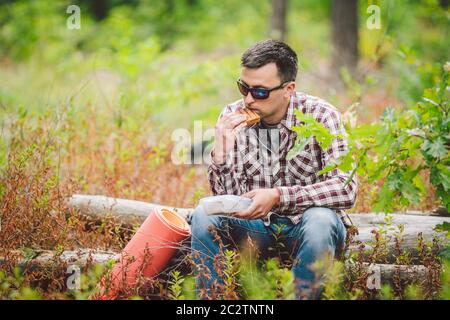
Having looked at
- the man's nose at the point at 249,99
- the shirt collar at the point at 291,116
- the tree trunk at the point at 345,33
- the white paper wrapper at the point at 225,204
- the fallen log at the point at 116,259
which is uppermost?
the tree trunk at the point at 345,33

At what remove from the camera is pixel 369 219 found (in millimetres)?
3965

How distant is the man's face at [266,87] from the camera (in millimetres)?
3385

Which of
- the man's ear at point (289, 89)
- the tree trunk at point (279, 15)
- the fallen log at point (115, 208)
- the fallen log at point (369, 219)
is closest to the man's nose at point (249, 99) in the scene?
the man's ear at point (289, 89)

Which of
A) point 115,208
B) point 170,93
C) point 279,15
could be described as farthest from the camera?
point 279,15

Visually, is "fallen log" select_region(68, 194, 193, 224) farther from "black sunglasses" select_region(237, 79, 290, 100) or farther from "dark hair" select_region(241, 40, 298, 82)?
"dark hair" select_region(241, 40, 298, 82)

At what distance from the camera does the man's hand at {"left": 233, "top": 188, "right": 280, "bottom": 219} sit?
118 inches

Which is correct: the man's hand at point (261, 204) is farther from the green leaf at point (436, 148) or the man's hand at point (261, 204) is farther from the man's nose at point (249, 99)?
the green leaf at point (436, 148)

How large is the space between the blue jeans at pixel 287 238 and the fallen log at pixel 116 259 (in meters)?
0.26

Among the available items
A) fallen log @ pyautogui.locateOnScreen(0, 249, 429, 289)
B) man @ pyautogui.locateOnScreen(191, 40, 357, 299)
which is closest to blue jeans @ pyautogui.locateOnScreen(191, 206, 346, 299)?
man @ pyautogui.locateOnScreen(191, 40, 357, 299)

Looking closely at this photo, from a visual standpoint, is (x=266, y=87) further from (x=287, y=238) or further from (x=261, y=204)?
(x=287, y=238)

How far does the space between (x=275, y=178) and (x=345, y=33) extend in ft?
22.5

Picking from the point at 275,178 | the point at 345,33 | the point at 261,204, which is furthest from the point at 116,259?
the point at 345,33
